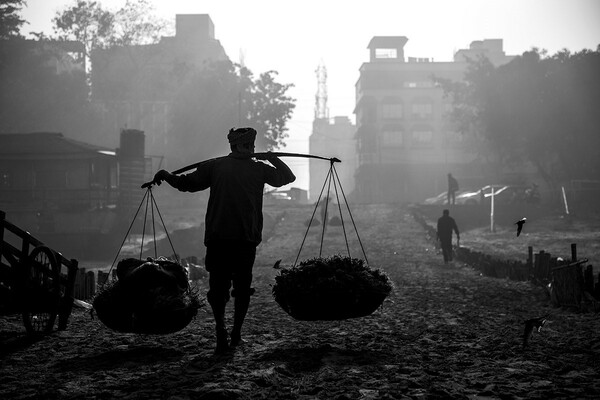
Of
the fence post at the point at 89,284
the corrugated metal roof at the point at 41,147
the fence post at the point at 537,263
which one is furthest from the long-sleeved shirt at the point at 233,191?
the corrugated metal roof at the point at 41,147

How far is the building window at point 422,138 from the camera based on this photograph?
86.5 metres

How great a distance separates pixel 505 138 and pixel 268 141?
21.1m

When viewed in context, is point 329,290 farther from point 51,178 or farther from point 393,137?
point 393,137

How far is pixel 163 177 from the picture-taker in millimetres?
7875

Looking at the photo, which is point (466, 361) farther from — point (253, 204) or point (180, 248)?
point (180, 248)

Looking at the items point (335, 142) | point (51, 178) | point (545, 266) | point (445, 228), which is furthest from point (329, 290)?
point (335, 142)

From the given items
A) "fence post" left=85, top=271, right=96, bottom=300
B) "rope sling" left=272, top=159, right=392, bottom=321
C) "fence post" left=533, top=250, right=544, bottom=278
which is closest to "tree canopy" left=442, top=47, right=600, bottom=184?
"fence post" left=533, top=250, right=544, bottom=278

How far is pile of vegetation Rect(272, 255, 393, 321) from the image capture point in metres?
7.77

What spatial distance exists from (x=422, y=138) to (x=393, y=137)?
331cm

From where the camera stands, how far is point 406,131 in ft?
286

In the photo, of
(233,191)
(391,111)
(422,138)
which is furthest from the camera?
(391,111)

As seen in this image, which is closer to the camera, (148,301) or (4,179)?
(148,301)

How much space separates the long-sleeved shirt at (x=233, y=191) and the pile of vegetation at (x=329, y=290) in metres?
0.62

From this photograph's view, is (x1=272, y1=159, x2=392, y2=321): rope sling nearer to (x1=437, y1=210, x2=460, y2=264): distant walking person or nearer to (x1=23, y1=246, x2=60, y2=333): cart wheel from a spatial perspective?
(x1=23, y1=246, x2=60, y2=333): cart wheel
